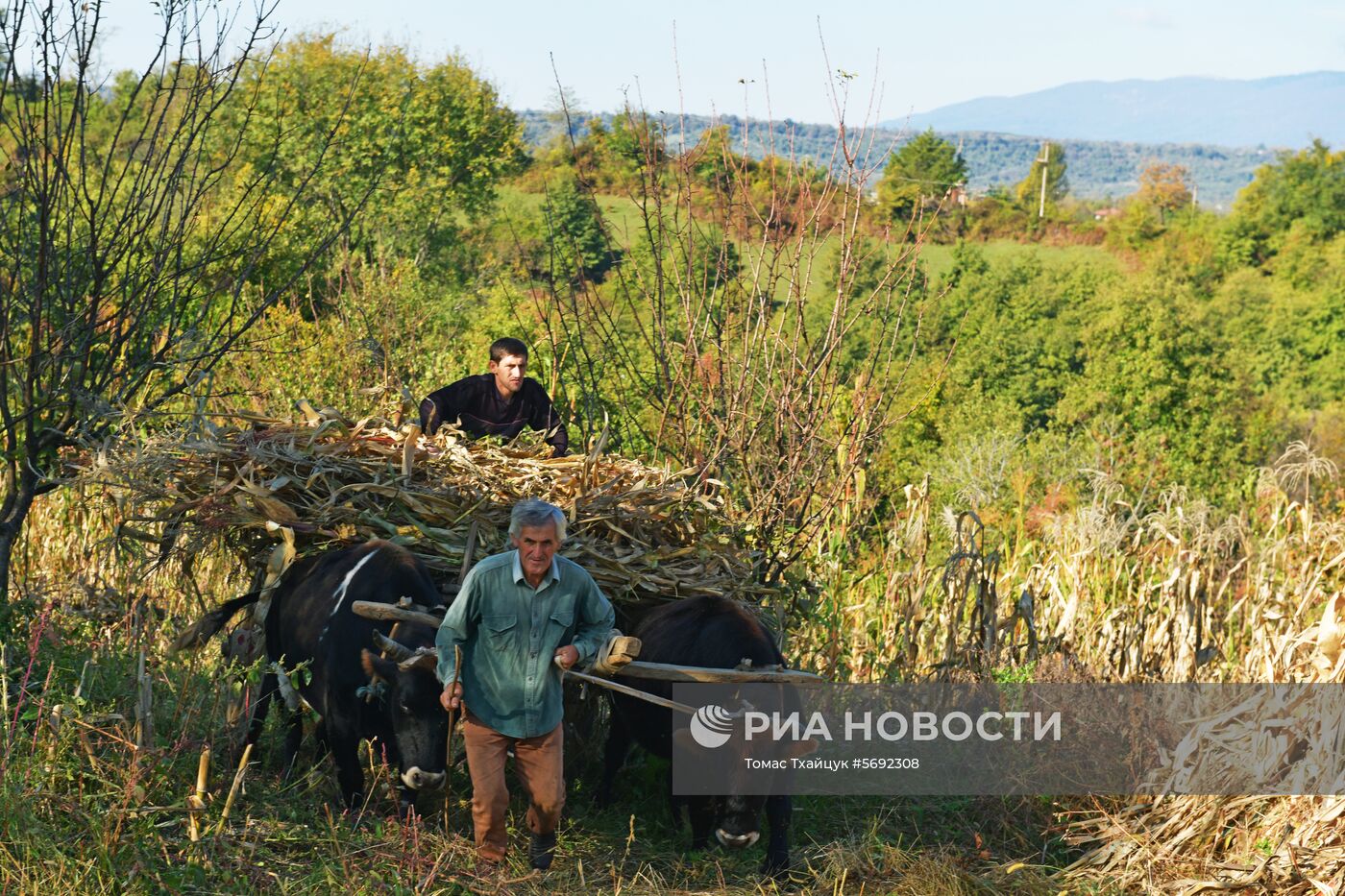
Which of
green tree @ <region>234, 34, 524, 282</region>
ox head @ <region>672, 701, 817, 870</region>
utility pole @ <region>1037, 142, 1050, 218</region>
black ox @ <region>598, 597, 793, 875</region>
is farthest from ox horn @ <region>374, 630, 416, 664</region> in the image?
utility pole @ <region>1037, 142, 1050, 218</region>

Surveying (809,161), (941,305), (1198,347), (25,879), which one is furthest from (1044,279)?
(25,879)

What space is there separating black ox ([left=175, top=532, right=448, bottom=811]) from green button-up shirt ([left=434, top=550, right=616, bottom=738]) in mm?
206

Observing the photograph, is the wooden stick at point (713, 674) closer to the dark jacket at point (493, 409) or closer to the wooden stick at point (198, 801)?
the wooden stick at point (198, 801)

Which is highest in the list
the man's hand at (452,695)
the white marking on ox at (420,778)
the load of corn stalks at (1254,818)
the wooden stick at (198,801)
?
the man's hand at (452,695)

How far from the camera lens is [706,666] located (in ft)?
21.6

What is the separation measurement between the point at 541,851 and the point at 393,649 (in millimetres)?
1160

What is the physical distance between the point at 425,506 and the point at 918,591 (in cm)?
337

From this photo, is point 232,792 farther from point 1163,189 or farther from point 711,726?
point 1163,189

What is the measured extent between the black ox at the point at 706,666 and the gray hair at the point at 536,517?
1203 millimetres

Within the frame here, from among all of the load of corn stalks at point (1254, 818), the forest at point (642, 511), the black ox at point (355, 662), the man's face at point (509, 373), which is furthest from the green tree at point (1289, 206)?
the black ox at point (355, 662)

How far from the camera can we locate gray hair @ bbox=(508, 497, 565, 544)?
5.73m

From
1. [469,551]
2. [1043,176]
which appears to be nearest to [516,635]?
[469,551]

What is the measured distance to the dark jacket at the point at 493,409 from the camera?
337 inches

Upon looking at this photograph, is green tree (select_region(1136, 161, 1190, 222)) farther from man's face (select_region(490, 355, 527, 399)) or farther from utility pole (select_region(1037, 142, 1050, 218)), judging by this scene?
→ man's face (select_region(490, 355, 527, 399))
